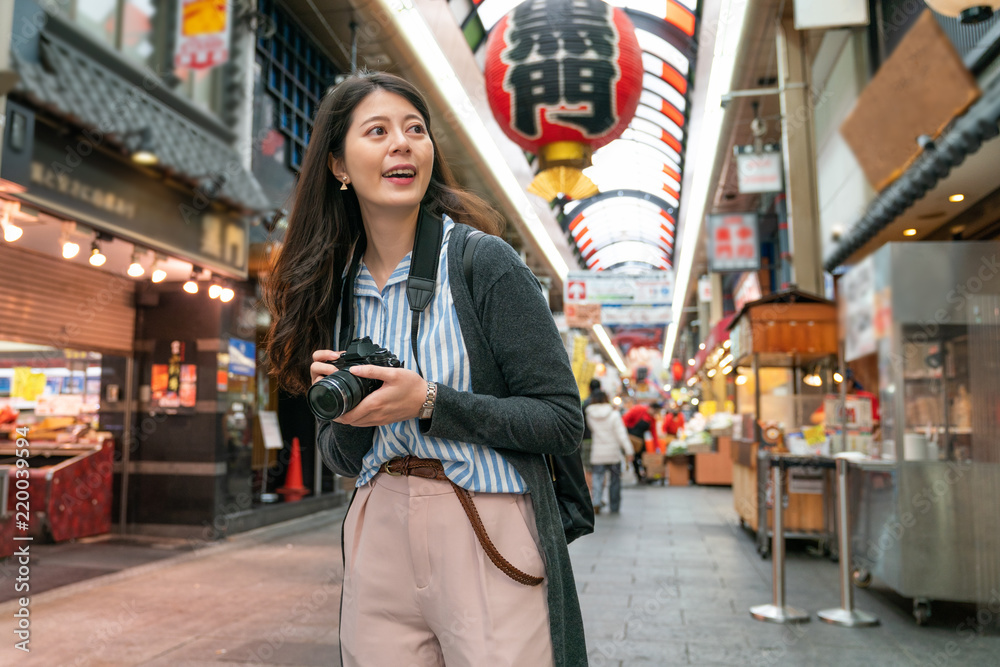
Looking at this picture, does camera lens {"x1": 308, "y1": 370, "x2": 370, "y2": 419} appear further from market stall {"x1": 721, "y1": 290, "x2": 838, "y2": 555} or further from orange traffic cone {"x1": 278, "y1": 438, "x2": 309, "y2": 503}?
orange traffic cone {"x1": 278, "y1": 438, "x2": 309, "y2": 503}

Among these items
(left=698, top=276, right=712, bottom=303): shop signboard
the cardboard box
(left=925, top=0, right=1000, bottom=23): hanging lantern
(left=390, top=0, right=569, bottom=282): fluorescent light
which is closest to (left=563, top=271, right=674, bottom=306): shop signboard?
(left=390, top=0, right=569, bottom=282): fluorescent light

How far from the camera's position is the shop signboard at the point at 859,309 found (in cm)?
504

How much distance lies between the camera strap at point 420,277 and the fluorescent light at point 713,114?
7.91m

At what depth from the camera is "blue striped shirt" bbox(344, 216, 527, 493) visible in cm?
115

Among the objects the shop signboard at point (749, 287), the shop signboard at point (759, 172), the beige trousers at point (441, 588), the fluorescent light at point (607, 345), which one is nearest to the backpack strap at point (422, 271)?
the beige trousers at point (441, 588)

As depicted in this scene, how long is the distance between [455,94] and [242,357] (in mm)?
3835

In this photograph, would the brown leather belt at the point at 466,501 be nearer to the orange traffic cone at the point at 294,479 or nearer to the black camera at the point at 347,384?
the black camera at the point at 347,384

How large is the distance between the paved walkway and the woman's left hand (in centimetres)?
312

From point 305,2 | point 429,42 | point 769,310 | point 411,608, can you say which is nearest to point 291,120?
point 305,2

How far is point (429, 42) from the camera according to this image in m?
7.99

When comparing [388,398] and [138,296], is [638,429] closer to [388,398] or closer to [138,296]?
[138,296]

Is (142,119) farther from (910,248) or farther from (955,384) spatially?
(955,384)

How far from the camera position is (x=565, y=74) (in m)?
4.86

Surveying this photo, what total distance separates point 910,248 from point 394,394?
441 cm
